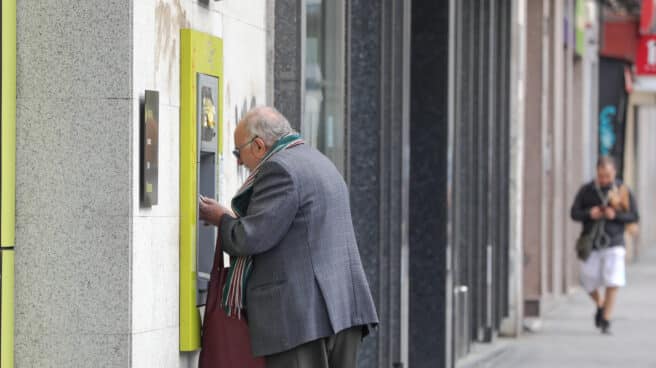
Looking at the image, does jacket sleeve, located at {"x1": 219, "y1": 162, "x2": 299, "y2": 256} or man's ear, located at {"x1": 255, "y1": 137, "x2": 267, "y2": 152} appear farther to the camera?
man's ear, located at {"x1": 255, "y1": 137, "x2": 267, "y2": 152}

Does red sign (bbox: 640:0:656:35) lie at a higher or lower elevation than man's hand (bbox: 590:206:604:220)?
higher

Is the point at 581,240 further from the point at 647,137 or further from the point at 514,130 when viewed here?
the point at 647,137

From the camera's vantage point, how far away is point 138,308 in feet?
17.7

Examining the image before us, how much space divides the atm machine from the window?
3.93 meters

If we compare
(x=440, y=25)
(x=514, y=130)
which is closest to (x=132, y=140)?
(x=440, y=25)

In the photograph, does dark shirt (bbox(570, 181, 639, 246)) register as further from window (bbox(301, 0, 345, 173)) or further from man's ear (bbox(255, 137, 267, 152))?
man's ear (bbox(255, 137, 267, 152))

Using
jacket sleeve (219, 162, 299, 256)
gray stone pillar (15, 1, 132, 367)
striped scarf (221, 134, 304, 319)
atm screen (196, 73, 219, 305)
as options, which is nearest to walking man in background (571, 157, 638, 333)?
atm screen (196, 73, 219, 305)

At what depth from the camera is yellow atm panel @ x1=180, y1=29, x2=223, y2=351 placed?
233 inches

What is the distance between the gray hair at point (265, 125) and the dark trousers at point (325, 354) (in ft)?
2.59

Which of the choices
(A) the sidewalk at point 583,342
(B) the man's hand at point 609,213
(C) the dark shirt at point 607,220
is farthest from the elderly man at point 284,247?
(C) the dark shirt at point 607,220

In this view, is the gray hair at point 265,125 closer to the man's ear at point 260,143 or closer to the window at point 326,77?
the man's ear at point 260,143

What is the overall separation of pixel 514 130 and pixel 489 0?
5.80 ft

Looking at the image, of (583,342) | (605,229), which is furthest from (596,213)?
(583,342)

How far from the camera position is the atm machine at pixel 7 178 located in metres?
5.21
